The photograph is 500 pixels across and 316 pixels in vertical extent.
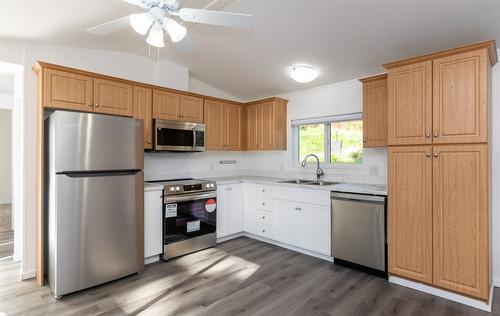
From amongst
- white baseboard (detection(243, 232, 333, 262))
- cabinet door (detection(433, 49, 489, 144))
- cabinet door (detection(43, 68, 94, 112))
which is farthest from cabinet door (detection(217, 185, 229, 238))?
cabinet door (detection(433, 49, 489, 144))

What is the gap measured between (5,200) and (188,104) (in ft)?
12.8

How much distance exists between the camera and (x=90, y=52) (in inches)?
123

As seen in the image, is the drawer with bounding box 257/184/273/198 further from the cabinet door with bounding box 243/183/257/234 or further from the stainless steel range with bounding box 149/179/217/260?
the stainless steel range with bounding box 149/179/217/260

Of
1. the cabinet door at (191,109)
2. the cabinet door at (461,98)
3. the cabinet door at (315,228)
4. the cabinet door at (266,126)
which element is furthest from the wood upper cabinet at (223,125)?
the cabinet door at (461,98)

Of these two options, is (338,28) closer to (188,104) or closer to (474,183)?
(474,183)

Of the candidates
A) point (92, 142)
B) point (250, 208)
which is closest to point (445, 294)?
point (250, 208)

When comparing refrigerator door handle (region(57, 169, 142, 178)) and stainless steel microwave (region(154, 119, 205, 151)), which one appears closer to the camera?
refrigerator door handle (region(57, 169, 142, 178))

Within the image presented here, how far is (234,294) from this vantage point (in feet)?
8.11

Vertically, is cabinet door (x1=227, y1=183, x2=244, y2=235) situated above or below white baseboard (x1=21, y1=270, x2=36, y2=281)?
above

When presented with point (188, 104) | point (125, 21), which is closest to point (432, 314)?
point (125, 21)

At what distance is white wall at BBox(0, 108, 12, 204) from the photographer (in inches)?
186

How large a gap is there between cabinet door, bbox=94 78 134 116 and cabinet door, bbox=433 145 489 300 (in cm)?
319

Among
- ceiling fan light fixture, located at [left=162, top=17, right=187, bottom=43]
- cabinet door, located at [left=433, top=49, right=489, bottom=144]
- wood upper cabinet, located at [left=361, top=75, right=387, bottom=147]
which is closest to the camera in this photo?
ceiling fan light fixture, located at [left=162, top=17, right=187, bottom=43]

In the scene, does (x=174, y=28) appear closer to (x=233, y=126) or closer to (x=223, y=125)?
(x=223, y=125)
